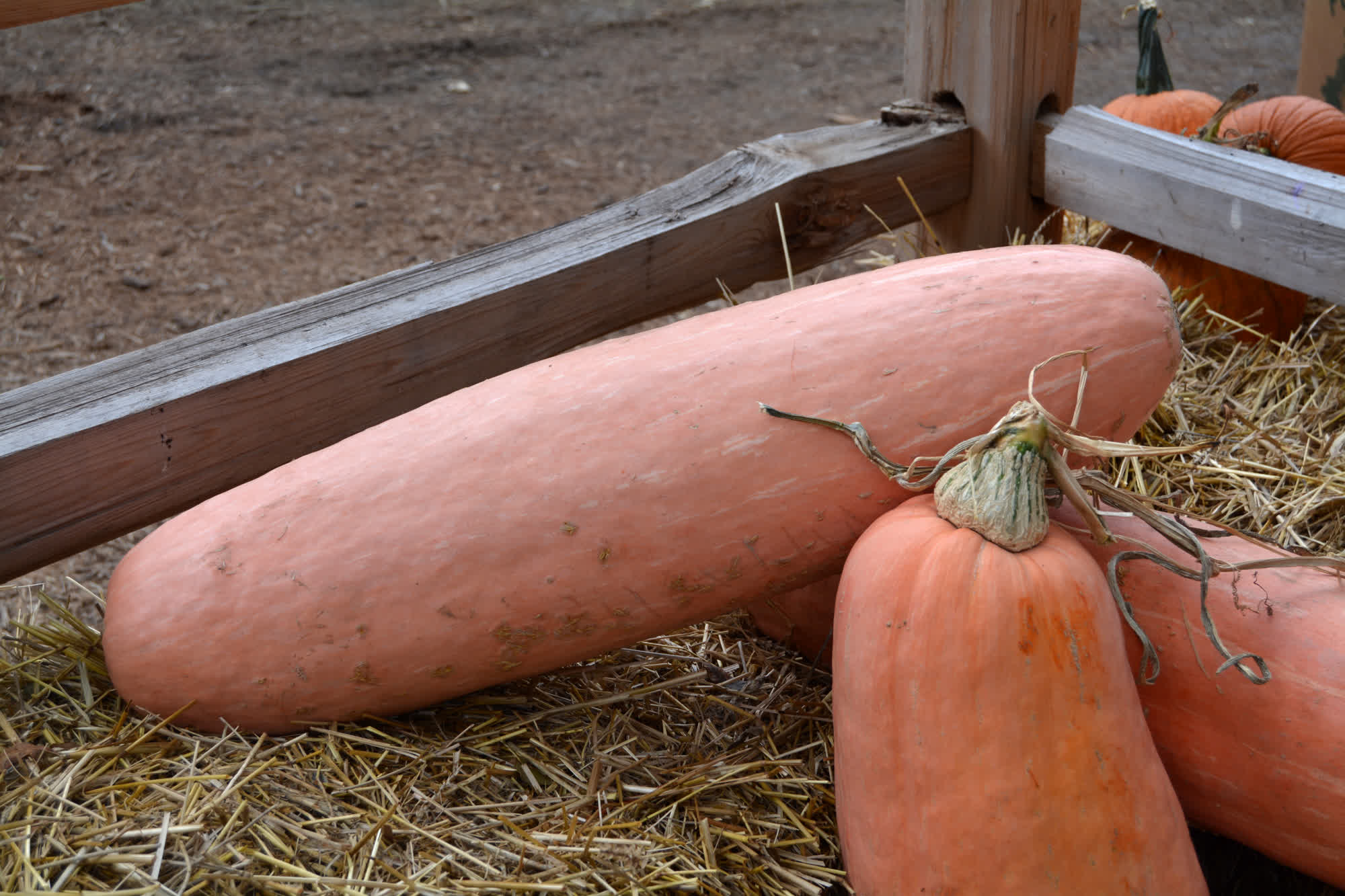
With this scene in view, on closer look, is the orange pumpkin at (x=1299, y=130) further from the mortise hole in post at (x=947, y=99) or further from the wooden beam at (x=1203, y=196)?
the mortise hole in post at (x=947, y=99)

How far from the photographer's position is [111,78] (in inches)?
244

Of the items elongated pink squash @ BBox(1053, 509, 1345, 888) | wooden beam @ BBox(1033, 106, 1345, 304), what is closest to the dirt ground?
elongated pink squash @ BBox(1053, 509, 1345, 888)

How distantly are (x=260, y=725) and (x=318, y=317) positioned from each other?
0.71 m

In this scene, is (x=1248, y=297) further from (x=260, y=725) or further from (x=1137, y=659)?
(x=260, y=725)

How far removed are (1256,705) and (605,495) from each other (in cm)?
88

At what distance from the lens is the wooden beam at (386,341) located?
1782mm

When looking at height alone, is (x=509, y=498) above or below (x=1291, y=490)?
above

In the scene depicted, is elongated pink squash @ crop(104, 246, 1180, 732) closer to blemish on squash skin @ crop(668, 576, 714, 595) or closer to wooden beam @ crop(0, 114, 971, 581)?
blemish on squash skin @ crop(668, 576, 714, 595)

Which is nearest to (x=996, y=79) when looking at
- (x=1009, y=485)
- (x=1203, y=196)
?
(x=1203, y=196)

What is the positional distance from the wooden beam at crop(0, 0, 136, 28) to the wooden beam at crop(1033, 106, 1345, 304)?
191 cm

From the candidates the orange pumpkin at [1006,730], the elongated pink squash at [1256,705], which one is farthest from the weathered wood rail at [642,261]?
the orange pumpkin at [1006,730]

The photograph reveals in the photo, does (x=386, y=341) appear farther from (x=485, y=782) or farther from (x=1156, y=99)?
(x=1156, y=99)

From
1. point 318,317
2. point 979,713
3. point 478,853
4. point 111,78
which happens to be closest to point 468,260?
point 318,317

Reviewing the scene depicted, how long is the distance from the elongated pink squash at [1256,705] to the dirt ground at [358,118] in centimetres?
244
